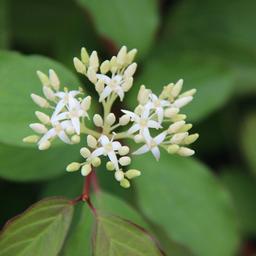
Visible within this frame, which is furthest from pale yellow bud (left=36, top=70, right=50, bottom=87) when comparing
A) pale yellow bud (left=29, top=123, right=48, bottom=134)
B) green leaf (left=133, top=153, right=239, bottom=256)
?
green leaf (left=133, top=153, right=239, bottom=256)

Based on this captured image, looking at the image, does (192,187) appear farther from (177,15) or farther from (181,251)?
(177,15)

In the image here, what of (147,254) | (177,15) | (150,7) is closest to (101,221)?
(147,254)

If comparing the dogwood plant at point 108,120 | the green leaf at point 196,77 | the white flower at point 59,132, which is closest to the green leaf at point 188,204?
the green leaf at point 196,77

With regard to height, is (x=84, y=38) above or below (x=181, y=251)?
above

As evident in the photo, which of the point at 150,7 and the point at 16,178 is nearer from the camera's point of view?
the point at 16,178

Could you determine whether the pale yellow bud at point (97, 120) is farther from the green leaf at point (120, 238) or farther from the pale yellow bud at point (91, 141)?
the green leaf at point (120, 238)

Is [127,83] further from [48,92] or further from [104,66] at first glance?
[48,92]
